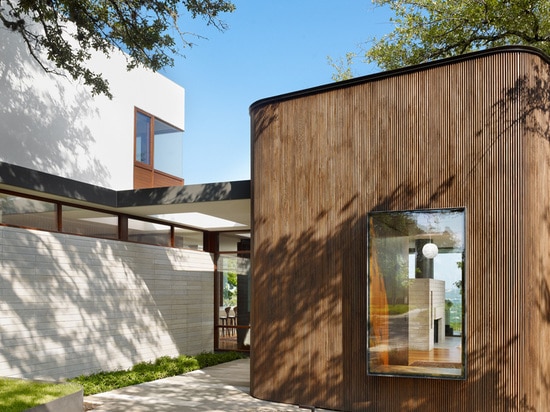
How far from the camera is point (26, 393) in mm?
6984

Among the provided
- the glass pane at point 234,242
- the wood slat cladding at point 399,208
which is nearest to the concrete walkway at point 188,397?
the wood slat cladding at point 399,208

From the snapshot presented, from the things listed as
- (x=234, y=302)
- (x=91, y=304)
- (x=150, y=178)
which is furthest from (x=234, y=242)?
(x=91, y=304)

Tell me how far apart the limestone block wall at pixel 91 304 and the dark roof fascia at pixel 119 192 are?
2.16 feet

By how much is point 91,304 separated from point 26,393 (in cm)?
343

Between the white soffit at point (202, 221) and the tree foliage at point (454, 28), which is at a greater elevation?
the tree foliage at point (454, 28)

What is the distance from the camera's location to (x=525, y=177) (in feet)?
23.7

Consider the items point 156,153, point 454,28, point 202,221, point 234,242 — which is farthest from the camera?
point 234,242

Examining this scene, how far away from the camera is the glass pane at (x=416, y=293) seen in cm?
734

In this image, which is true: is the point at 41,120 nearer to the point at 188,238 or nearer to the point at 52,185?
the point at 52,185

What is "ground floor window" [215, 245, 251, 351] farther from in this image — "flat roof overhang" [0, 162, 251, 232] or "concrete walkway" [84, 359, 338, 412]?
"concrete walkway" [84, 359, 338, 412]

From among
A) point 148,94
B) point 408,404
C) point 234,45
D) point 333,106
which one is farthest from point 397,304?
point 234,45

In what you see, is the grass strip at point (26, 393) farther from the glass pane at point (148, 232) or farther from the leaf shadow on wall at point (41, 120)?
the glass pane at point (148, 232)

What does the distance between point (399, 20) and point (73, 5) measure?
26.8ft

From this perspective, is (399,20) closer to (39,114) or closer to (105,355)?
(39,114)
